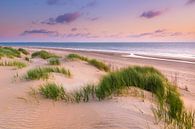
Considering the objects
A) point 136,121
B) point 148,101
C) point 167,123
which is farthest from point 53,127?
point 148,101

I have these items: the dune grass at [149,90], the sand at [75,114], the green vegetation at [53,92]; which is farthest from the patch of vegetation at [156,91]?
the green vegetation at [53,92]

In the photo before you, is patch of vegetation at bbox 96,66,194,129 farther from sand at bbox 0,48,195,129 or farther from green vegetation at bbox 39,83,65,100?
green vegetation at bbox 39,83,65,100

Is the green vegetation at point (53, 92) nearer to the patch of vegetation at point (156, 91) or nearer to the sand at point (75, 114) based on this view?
the sand at point (75, 114)

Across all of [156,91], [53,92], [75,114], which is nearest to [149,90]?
[156,91]

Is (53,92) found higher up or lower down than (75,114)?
higher up

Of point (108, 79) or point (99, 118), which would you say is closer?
point (99, 118)

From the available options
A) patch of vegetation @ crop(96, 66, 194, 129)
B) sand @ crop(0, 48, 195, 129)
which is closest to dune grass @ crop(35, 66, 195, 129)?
patch of vegetation @ crop(96, 66, 194, 129)

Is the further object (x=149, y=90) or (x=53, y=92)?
(x=149, y=90)

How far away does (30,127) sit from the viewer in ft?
14.2

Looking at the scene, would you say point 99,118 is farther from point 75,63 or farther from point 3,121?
point 75,63

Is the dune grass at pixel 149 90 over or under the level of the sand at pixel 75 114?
over

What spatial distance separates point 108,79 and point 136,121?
2328 mm

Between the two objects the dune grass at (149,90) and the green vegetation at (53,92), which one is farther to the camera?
the green vegetation at (53,92)

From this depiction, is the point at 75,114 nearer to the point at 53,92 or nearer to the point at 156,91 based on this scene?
the point at 53,92
